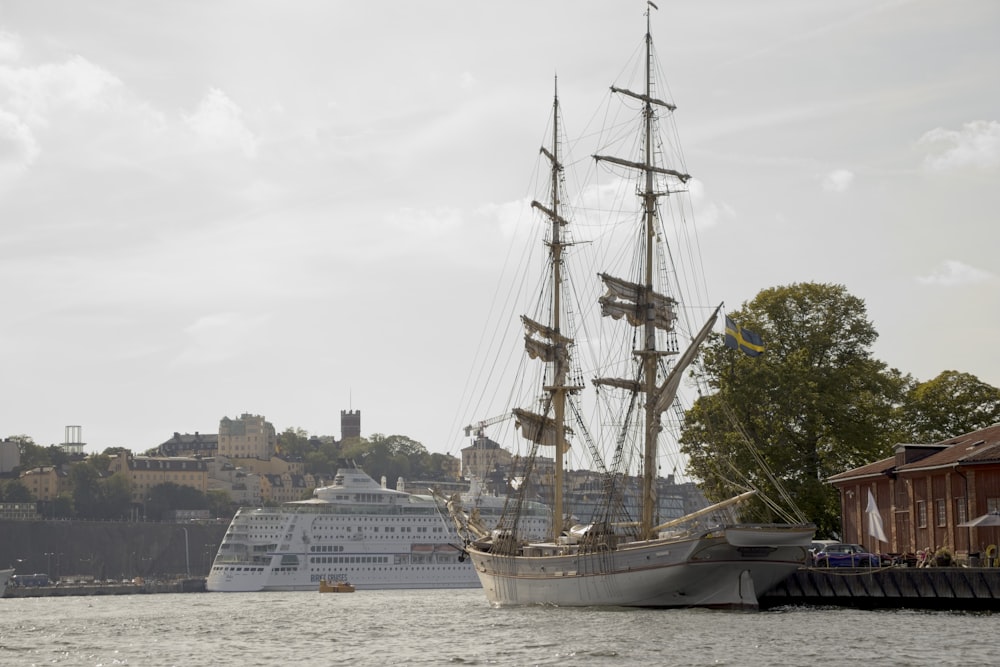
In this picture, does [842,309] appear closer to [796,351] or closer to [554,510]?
[796,351]

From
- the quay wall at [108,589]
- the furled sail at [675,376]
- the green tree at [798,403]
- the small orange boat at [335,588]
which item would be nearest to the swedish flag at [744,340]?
the furled sail at [675,376]

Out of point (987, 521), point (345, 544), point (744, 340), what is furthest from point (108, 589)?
point (987, 521)

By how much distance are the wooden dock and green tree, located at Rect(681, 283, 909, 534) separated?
1207 cm

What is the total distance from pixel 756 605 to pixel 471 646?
14.2 m

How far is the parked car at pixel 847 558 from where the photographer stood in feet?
176

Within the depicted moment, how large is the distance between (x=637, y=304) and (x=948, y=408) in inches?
962

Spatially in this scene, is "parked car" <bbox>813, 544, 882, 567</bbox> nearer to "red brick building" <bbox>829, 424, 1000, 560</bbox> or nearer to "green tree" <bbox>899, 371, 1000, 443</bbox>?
"red brick building" <bbox>829, 424, 1000, 560</bbox>

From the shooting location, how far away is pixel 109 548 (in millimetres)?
191250

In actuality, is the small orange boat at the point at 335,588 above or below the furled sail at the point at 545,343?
below

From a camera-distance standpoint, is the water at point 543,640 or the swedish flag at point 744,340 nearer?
the water at point 543,640

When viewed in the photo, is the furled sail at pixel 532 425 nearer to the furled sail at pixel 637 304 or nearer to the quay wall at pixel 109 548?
the furled sail at pixel 637 304

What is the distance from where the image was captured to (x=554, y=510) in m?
68.3

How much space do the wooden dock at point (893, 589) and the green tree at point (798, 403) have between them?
1207cm

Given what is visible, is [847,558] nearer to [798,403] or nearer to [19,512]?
[798,403]
